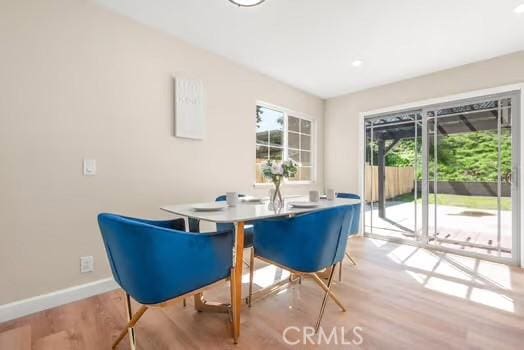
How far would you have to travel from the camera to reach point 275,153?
3.90m

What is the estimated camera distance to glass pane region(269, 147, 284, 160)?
3.83m

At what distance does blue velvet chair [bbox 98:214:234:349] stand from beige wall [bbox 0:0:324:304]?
100 cm

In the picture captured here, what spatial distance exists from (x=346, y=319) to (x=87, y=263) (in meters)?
2.08

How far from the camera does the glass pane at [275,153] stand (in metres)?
3.83

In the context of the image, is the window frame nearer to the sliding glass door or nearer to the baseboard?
the sliding glass door

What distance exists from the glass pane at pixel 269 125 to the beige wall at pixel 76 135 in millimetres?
1051

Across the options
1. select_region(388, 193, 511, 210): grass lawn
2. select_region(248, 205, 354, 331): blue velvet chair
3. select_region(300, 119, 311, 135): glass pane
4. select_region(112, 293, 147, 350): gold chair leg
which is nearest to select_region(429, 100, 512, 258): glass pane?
select_region(388, 193, 511, 210): grass lawn

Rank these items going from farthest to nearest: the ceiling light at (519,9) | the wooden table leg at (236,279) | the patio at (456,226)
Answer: the patio at (456,226)
the ceiling light at (519,9)
the wooden table leg at (236,279)

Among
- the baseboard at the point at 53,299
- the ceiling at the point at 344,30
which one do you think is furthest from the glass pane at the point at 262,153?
the baseboard at the point at 53,299

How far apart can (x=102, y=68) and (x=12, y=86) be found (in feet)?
2.03

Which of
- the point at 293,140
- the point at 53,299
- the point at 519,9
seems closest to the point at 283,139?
the point at 293,140

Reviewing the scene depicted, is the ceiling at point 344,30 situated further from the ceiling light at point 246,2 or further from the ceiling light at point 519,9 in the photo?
the ceiling light at point 246,2

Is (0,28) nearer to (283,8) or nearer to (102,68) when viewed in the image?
(102,68)

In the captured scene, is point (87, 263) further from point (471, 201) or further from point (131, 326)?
point (471, 201)
